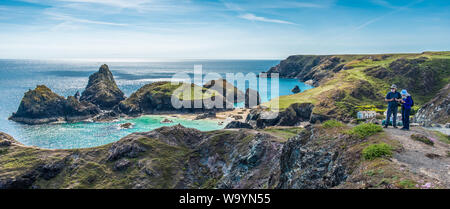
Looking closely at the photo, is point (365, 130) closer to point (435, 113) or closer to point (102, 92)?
point (435, 113)

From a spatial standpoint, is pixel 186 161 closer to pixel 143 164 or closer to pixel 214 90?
pixel 143 164

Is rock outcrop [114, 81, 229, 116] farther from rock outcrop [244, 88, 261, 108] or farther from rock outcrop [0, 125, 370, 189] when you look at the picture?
rock outcrop [0, 125, 370, 189]

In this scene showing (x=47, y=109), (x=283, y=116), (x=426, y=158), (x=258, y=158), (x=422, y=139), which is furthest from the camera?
(x=47, y=109)

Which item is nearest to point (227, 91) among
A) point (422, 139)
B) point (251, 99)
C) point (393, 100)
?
point (251, 99)

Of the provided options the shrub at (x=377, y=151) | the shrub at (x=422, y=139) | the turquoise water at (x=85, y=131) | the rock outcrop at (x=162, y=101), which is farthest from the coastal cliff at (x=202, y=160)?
the rock outcrop at (x=162, y=101)

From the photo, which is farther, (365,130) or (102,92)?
(102,92)
